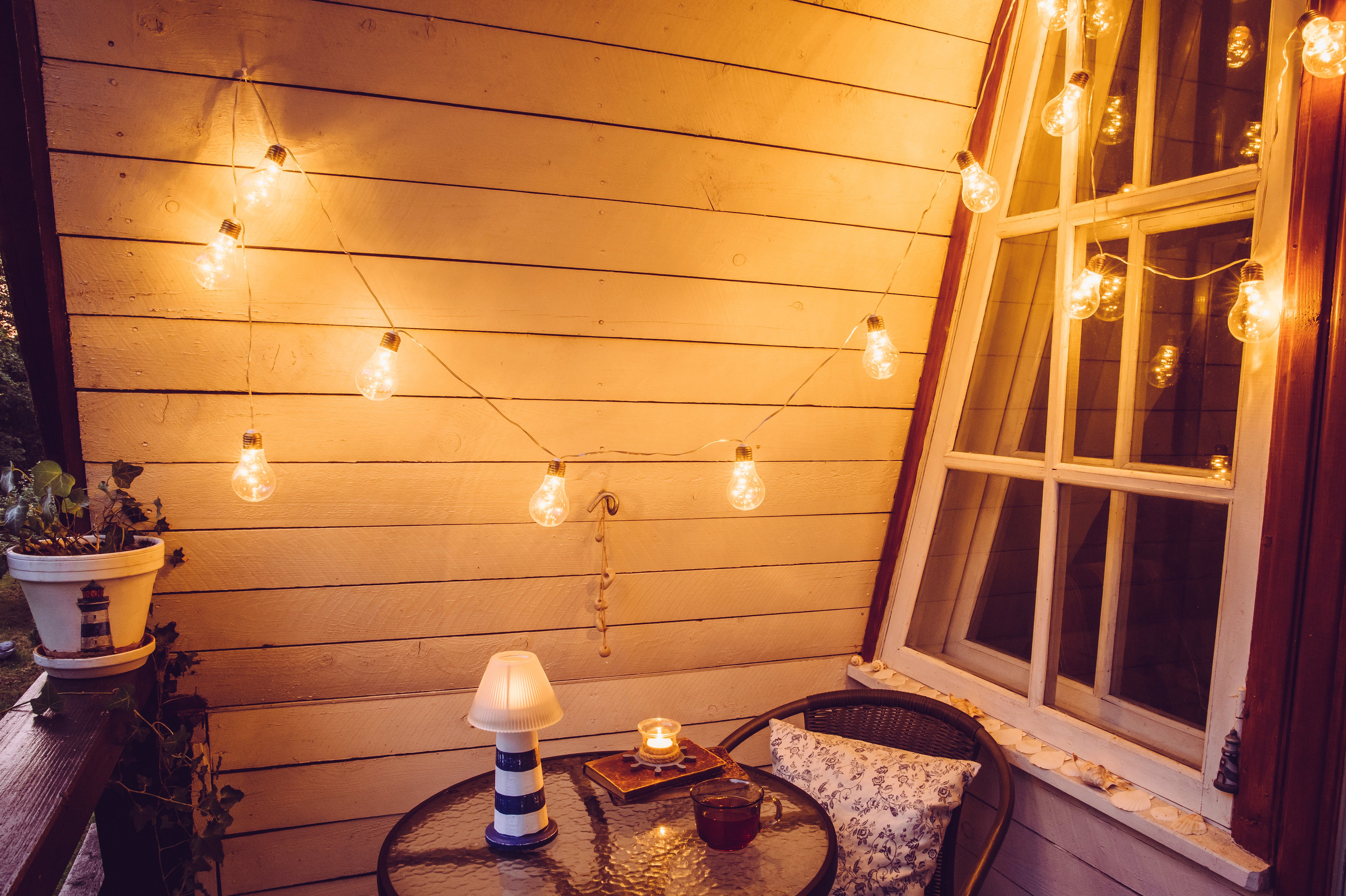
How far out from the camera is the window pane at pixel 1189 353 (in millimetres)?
1457

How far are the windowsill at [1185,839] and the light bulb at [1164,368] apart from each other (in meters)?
0.80

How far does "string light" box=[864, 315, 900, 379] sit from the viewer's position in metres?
1.77

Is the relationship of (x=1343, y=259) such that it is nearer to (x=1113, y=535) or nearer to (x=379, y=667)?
(x=1113, y=535)

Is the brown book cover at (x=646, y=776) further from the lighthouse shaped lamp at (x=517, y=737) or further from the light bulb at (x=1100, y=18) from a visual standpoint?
the light bulb at (x=1100, y=18)

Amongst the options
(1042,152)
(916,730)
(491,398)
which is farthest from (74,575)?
(1042,152)

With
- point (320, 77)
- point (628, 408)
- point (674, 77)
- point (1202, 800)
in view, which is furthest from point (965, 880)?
point (320, 77)

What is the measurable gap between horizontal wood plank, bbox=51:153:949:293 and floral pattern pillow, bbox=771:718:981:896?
1133 mm

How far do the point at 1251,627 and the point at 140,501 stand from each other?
7.12 ft

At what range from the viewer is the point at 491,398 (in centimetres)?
183

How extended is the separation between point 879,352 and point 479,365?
0.91 meters

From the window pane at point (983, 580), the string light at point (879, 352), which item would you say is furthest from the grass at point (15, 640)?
the window pane at point (983, 580)

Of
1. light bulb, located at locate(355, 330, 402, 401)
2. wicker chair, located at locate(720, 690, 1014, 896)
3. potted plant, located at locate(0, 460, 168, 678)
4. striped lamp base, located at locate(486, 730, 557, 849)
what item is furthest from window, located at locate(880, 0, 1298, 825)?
potted plant, located at locate(0, 460, 168, 678)

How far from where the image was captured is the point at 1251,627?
138 centimetres

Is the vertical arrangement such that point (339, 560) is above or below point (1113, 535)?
below
